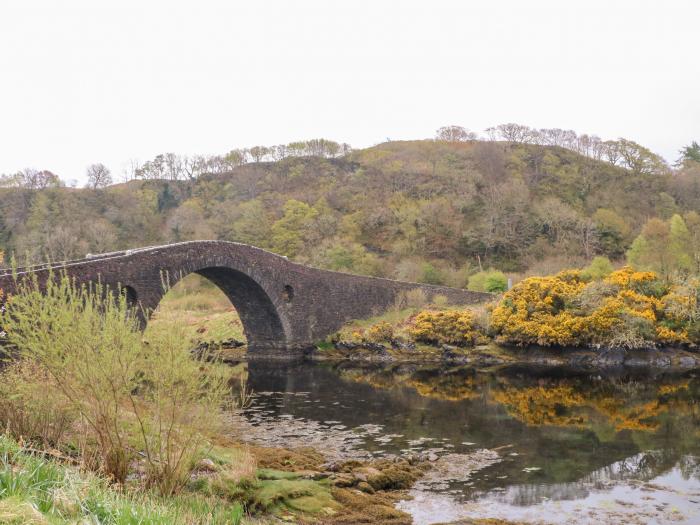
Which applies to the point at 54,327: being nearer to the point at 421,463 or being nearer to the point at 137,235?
the point at 421,463

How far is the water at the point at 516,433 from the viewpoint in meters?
11.0

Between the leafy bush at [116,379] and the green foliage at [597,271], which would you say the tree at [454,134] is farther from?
the leafy bush at [116,379]

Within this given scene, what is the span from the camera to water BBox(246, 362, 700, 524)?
36.0 feet

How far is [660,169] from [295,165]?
139 feet

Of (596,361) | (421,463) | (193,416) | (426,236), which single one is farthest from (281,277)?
(426,236)

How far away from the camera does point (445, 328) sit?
103ft

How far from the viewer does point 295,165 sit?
76812 millimetres

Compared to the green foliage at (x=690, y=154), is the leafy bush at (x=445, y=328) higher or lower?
lower

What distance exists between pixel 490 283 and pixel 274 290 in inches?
629

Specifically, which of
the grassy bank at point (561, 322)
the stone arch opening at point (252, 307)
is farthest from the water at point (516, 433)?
the stone arch opening at point (252, 307)

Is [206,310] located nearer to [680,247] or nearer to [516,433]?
[516,433]

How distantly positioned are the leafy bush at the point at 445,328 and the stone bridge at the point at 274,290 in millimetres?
4696

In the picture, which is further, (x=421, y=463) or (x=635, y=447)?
(x=635, y=447)

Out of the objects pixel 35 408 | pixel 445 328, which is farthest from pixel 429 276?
pixel 35 408
